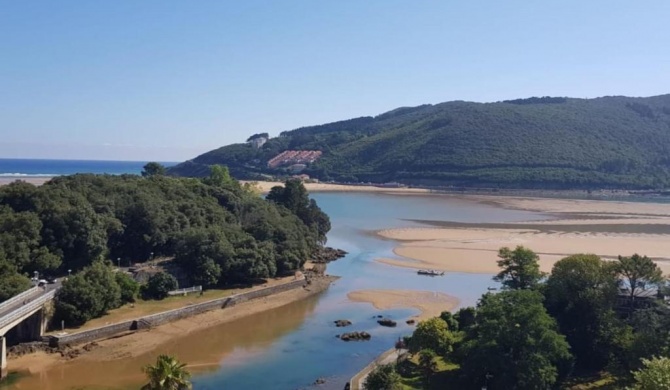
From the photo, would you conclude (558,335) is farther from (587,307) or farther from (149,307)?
(149,307)

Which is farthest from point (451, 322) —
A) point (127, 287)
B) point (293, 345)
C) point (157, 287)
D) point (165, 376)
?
point (127, 287)

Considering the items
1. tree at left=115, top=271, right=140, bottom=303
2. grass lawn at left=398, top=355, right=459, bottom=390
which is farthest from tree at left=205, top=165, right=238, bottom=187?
grass lawn at left=398, top=355, right=459, bottom=390

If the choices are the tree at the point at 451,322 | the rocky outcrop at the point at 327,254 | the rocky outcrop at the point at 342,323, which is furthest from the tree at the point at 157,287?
the rocky outcrop at the point at 327,254

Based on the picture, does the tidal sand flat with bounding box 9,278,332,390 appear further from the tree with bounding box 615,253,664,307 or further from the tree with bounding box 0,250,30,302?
the tree with bounding box 615,253,664,307

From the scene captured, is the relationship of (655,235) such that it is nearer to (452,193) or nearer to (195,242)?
(195,242)

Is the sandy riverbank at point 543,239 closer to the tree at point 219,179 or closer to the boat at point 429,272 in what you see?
the boat at point 429,272

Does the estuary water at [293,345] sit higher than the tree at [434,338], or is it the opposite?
the tree at [434,338]
